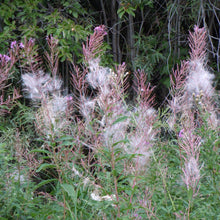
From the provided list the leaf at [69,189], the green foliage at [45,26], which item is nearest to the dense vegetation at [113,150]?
the leaf at [69,189]

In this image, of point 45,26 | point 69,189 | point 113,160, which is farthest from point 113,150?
point 45,26

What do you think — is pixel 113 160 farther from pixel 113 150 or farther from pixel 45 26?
pixel 45 26

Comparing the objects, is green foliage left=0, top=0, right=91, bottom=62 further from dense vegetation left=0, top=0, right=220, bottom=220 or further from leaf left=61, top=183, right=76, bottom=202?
leaf left=61, top=183, right=76, bottom=202

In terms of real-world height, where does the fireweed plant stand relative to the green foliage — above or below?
below

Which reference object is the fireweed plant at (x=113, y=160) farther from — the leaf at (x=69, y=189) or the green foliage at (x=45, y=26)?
the green foliage at (x=45, y=26)

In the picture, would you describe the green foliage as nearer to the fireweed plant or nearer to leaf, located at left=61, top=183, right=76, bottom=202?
the fireweed plant

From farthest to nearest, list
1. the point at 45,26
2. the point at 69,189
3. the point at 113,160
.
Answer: the point at 45,26
the point at 69,189
the point at 113,160

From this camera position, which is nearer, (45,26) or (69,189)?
(69,189)

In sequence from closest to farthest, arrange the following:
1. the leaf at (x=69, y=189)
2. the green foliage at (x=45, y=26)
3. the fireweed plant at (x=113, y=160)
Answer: the fireweed plant at (x=113, y=160), the leaf at (x=69, y=189), the green foliage at (x=45, y=26)

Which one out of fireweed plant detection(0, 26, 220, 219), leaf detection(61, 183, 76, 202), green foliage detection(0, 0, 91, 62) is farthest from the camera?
green foliage detection(0, 0, 91, 62)

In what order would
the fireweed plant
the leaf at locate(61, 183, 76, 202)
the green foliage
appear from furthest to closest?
the green foliage, the leaf at locate(61, 183, 76, 202), the fireweed plant

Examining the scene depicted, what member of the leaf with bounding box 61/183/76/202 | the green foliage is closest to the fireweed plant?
the leaf with bounding box 61/183/76/202

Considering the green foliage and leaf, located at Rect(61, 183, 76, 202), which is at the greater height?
the green foliage

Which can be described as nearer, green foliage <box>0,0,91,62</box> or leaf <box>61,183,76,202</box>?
leaf <box>61,183,76,202</box>
